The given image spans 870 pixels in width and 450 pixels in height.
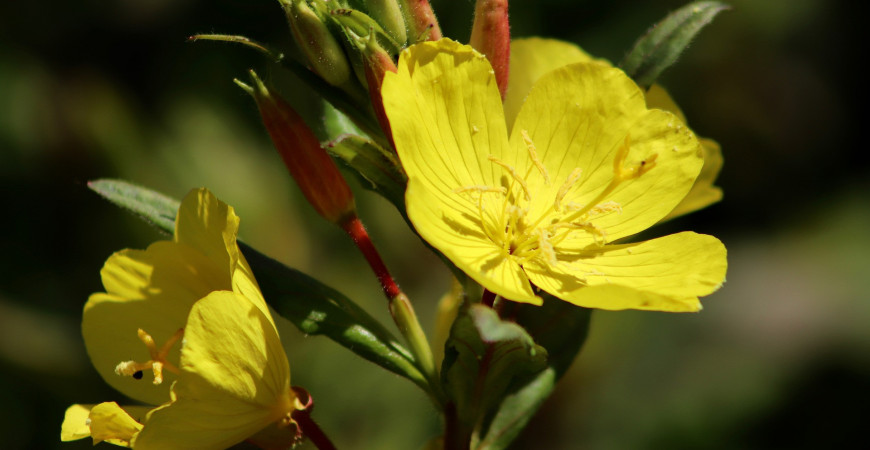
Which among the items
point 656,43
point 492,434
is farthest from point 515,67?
point 492,434

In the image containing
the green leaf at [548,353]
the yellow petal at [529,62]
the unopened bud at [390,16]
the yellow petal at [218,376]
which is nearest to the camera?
the yellow petal at [218,376]

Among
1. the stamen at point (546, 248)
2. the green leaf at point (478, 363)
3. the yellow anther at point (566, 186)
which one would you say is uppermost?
the yellow anther at point (566, 186)

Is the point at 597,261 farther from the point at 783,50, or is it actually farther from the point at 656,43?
the point at 783,50

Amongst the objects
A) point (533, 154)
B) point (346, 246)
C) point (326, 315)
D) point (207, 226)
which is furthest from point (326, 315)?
point (346, 246)

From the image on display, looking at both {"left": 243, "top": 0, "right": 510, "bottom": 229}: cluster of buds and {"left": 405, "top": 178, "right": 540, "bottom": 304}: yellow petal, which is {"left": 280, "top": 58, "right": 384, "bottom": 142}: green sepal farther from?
{"left": 405, "top": 178, "right": 540, "bottom": 304}: yellow petal

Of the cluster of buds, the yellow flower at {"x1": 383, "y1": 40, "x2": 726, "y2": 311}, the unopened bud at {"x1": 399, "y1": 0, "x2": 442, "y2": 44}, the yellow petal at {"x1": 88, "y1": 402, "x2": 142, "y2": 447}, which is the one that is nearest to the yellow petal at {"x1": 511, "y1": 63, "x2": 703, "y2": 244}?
the yellow flower at {"x1": 383, "y1": 40, "x2": 726, "y2": 311}

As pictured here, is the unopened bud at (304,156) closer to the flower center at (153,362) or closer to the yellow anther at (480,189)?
the yellow anther at (480,189)

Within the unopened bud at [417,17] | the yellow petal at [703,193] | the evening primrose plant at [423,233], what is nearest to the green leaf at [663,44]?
the evening primrose plant at [423,233]
